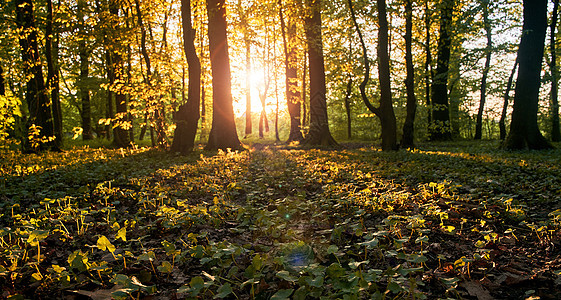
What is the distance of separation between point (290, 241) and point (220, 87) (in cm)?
1041

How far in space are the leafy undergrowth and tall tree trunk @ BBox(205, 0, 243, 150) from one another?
21.1ft

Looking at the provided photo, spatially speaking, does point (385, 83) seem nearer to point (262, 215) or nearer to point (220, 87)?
point (220, 87)

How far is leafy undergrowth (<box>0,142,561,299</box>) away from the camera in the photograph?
6.36ft

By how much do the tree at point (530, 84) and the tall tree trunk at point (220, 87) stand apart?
9990 millimetres

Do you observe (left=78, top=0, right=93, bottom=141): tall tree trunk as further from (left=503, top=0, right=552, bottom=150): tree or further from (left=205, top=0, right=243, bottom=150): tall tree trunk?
(left=503, top=0, right=552, bottom=150): tree

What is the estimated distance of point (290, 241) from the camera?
9.05 feet

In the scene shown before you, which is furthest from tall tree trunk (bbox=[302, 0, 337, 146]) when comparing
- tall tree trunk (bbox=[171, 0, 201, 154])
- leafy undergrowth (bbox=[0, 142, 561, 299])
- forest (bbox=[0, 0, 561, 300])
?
leafy undergrowth (bbox=[0, 142, 561, 299])

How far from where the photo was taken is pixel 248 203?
→ 4238 millimetres

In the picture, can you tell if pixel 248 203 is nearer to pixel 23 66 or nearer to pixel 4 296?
pixel 4 296

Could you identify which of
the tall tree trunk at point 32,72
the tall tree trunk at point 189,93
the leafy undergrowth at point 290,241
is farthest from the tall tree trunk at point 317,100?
the tall tree trunk at point 32,72

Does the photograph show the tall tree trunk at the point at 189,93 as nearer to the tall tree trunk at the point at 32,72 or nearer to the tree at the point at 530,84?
the tall tree trunk at the point at 32,72

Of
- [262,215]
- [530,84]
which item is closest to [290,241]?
[262,215]

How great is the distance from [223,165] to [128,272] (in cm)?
562

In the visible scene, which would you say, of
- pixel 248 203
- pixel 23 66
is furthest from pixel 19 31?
pixel 248 203
